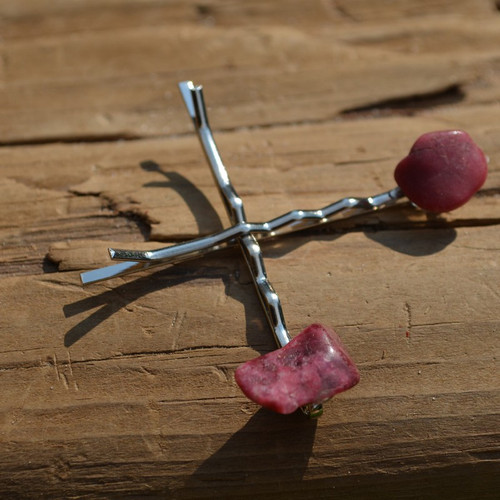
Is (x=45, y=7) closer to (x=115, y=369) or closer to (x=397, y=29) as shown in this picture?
(x=397, y=29)

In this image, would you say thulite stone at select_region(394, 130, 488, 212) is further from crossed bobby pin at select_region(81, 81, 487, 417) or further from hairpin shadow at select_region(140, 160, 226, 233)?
hairpin shadow at select_region(140, 160, 226, 233)

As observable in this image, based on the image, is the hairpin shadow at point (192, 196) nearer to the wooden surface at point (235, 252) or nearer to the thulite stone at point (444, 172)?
the wooden surface at point (235, 252)

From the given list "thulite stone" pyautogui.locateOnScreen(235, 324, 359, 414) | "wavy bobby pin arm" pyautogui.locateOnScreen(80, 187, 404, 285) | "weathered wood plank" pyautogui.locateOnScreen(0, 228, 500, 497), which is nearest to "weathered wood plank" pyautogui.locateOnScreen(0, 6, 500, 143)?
"wavy bobby pin arm" pyautogui.locateOnScreen(80, 187, 404, 285)

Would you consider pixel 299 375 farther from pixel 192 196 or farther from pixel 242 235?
pixel 192 196

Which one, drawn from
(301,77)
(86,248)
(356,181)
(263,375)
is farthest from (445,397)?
(301,77)

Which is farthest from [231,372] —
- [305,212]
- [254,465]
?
[305,212]

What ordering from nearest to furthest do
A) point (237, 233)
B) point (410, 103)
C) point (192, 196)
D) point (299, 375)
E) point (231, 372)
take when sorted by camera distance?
point (299, 375), point (231, 372), point (237, 233), point (192, 196), point (410, 103)
